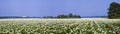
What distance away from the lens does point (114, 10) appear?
2315 inches

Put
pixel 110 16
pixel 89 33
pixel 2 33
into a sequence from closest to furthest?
pixel 89 33
pixel 2 33
pixel 110 16

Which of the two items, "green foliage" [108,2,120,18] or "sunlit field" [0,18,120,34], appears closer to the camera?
"sunlit field" [0,18,120,34]

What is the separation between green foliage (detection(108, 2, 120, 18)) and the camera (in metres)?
57.8

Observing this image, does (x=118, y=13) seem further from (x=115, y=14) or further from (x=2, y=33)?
(x=2, y=33)

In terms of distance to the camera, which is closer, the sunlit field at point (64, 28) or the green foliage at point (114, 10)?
the sunlit field at point (64, 28)

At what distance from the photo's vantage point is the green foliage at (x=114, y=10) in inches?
2277

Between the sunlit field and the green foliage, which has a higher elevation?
the green foliage

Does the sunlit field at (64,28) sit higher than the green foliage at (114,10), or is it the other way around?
the green foliage at (114,10)

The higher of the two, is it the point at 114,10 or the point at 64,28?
the point at 114,10

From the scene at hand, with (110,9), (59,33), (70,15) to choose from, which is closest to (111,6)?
(110,9)

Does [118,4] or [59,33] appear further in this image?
[118,4]

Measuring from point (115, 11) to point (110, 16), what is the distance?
262cm

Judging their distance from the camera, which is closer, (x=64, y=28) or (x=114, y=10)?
(x=64, y=28)

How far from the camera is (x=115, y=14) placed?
58312 millimetres
